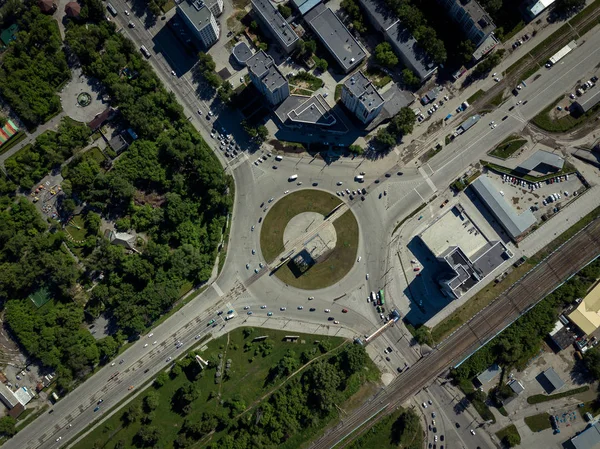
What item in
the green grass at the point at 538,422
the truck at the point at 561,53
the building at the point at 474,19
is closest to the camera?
the green grass at the point at 538,422

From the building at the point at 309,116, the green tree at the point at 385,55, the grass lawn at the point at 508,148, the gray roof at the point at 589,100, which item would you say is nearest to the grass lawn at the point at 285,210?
the building at the point at 309,116

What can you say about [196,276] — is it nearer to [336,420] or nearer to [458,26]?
[336,420]

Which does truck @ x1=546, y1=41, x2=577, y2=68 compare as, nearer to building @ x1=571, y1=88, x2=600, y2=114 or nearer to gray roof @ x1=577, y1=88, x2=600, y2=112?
building @ x1=571, y1=88, x2=600, y2=114

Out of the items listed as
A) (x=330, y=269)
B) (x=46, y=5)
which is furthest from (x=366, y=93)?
(x=46, y=5)

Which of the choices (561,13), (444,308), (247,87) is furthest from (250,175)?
(561,13)

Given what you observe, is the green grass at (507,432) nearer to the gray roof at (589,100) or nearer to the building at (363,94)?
the gray roof at (589,100)
